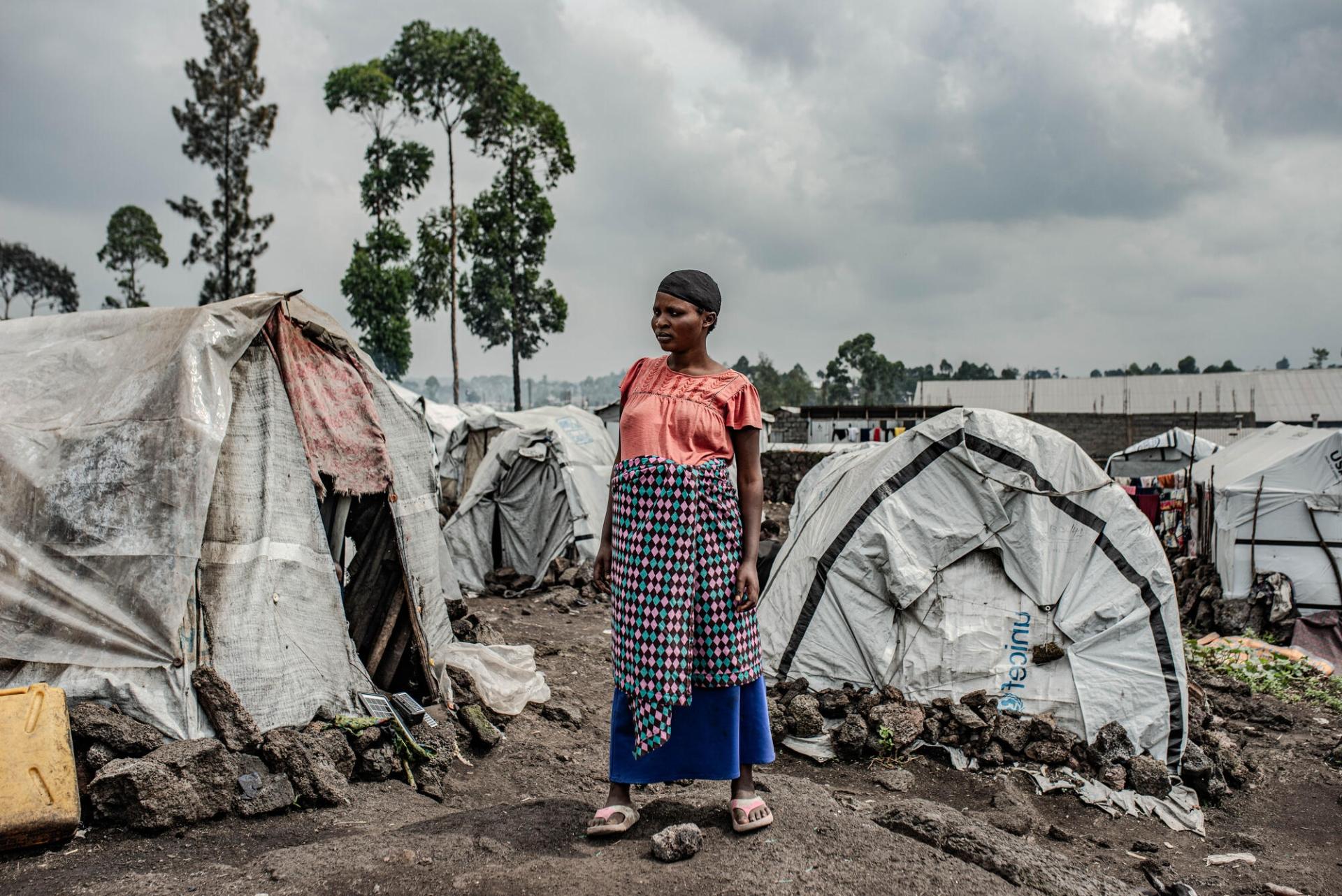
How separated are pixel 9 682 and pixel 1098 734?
466 cm

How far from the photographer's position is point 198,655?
3.44m

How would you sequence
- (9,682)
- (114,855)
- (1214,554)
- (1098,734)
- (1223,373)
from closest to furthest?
1. (114,855)
2. (9,682)
3. (1098,734)
4. (1214,554)
5. (1223,373)

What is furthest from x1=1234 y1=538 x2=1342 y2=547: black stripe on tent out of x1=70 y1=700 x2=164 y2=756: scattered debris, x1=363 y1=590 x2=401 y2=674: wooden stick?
x1=70 y1=700 x2=164 y2=756: scattered debris

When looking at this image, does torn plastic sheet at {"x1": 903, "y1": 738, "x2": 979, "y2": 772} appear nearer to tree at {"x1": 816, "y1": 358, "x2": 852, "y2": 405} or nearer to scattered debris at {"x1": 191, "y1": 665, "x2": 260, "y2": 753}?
scattered debris at {"x1": 191, "y1": 665, "x2": 260, "y2": 753}

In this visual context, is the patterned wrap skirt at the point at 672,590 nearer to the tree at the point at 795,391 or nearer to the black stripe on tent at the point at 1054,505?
the black stripe on tent at the point at 1054,505

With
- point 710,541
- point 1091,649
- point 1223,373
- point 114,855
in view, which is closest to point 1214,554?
point 1091,649

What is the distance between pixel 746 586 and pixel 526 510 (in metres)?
7.67

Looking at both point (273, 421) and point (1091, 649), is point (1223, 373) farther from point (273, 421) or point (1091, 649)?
point (273, 421)

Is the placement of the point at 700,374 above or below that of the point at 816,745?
above

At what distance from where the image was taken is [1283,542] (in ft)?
27.8

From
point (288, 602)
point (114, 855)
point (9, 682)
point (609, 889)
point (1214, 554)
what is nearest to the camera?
point (609, 889)

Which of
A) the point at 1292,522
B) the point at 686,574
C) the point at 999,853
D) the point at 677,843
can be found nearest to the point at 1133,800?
the point at 999,853

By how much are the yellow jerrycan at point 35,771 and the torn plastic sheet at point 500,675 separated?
1854 mm

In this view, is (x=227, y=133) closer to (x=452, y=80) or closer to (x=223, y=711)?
(x=452, y=80)
